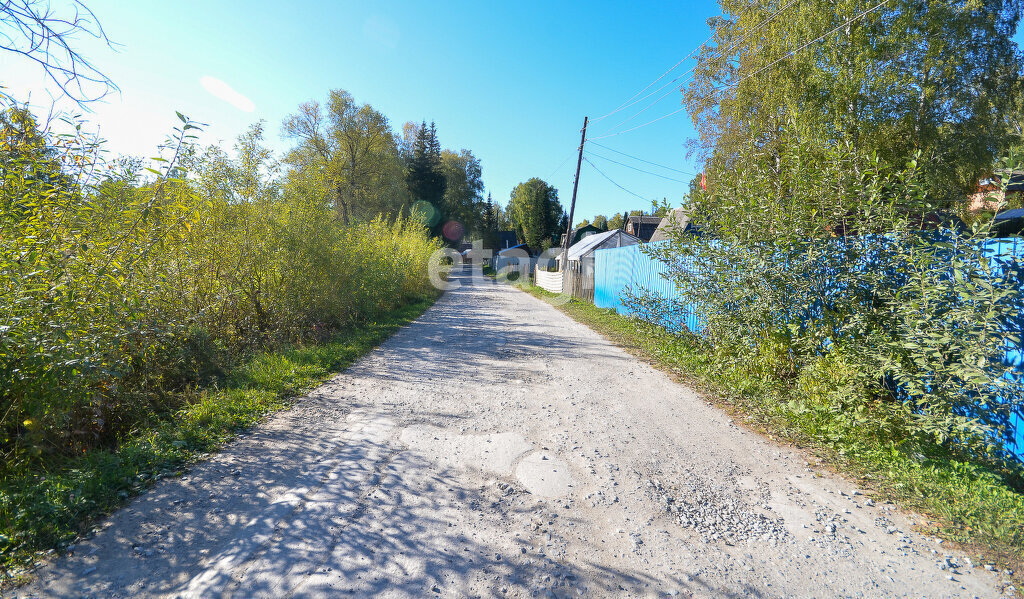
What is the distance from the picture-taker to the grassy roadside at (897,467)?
251cm

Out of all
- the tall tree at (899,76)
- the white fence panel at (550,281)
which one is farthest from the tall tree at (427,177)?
the tall tree at (899,76)

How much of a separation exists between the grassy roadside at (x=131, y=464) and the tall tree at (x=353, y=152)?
20.9 metres

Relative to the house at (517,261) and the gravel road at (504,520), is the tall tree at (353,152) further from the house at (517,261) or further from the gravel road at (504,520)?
the gravel road at (504,520)

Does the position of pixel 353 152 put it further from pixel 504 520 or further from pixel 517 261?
pixel 504 520

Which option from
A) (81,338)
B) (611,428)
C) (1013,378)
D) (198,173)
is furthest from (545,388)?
(198,173)

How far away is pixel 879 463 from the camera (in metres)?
3.33

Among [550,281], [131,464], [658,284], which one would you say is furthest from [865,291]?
[550,281]

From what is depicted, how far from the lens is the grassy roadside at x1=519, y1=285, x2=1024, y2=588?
2512 mm

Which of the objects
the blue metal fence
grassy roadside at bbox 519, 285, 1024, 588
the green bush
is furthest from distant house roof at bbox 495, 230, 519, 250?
grassy roadside at bbox 519, 285, 1024, 588

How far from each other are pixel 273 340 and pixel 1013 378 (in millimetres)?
8151

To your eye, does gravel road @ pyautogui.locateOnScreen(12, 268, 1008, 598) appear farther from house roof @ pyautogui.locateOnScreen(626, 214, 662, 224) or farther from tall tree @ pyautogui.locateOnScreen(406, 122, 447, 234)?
house roof @ pyautogui.locateOnScreen(626, 214, 662, 224)

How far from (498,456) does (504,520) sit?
875 millimetres

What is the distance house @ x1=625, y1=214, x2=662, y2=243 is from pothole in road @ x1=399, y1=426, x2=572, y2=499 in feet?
128

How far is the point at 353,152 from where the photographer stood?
86.5 ft
